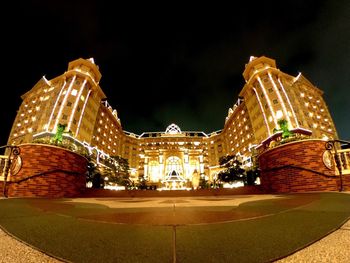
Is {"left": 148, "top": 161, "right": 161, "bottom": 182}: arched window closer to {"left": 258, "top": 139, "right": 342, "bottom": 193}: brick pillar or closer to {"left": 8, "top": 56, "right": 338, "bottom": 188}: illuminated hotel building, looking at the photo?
{"left": 8, "top": 56, "right": 338, "bottom": 188}: illuminated hotel building

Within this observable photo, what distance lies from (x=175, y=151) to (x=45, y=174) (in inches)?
1988

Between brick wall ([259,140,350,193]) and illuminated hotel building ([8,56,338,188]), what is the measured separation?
18.9 metres

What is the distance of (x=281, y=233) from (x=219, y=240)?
22.3 inches

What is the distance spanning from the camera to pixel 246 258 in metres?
0.95

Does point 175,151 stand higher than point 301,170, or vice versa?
point 175,151

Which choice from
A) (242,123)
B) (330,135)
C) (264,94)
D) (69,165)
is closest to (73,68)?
(69,165)

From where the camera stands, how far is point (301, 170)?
7164 mm

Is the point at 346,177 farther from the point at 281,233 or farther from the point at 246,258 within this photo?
the point at 246,258

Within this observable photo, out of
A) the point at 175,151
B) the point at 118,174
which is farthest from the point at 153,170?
the point at 118,174

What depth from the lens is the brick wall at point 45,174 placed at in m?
6.71

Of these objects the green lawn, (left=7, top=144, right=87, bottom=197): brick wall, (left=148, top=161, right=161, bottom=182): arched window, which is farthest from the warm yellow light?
(left=148, top=161, right=161, bottom=182): arched window

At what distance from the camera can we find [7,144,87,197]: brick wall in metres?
6.71

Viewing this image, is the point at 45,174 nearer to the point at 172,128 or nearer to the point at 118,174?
the point at 118,174

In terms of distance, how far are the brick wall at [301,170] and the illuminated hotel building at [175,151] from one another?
1893 centimetres
